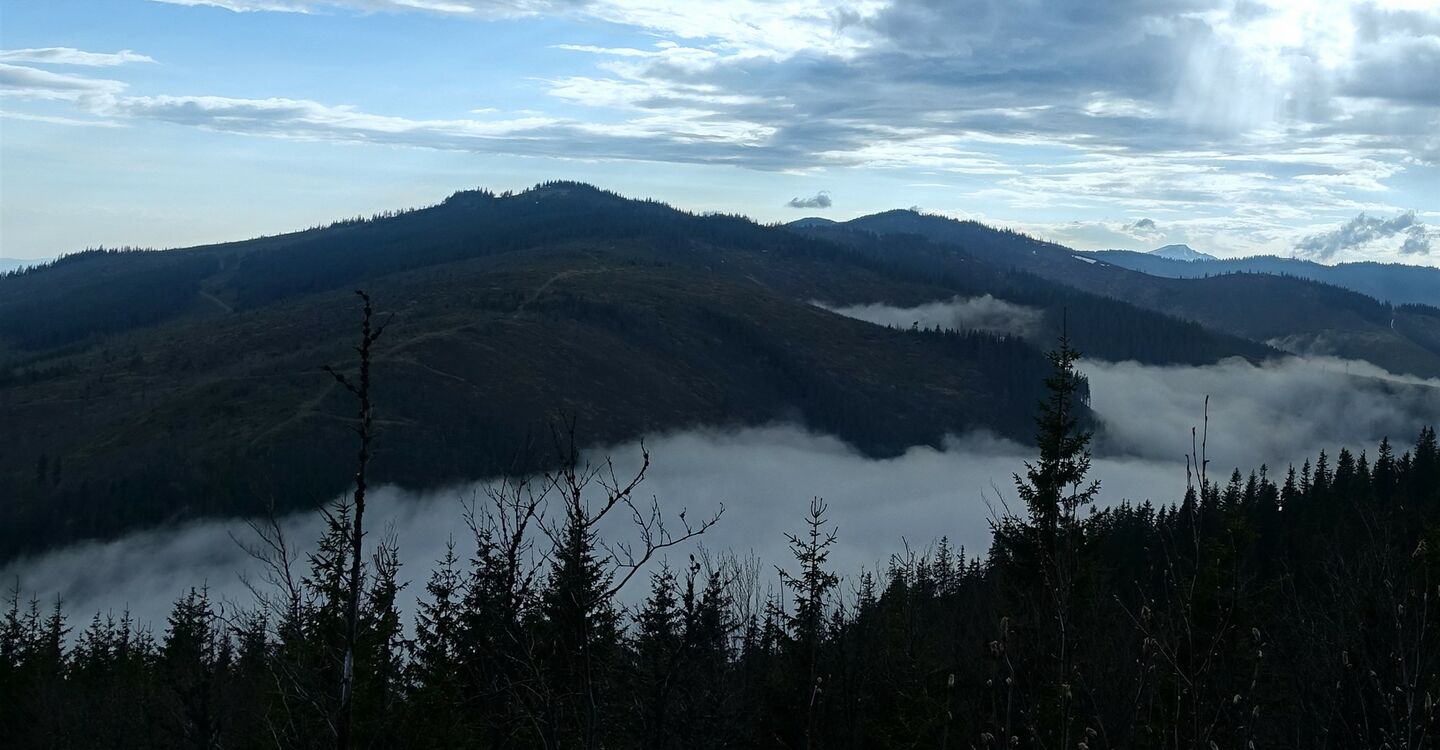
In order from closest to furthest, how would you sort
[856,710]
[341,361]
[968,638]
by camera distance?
[856,710]
[968,638]
[341,361]

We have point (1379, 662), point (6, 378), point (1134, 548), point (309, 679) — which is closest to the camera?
point (1379, 662)

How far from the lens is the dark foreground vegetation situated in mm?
9743

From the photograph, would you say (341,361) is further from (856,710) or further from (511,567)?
(511,567)

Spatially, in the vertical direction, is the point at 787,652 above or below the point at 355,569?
below

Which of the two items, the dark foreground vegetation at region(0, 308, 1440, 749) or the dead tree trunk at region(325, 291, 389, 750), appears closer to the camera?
the dark foreground vegetation at region(0, 308, 1440, 749)

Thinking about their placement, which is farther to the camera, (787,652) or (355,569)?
(787,652)

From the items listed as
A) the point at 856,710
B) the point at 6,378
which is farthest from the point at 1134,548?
the point at 6,378

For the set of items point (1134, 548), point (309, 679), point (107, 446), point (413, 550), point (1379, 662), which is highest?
point (1379, 662)

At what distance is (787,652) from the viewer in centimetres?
2927

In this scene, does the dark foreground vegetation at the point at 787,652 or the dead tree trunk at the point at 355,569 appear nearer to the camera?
the dark foreground vegetation at the point at 787,652

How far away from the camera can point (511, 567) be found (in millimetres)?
12219

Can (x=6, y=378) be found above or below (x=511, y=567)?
below

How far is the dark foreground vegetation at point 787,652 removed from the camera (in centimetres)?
974

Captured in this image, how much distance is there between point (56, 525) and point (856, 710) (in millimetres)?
141953
